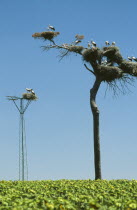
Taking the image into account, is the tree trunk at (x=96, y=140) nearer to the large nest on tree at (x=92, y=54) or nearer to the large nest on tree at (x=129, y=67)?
the large nest on tree at (x=92, y=54)

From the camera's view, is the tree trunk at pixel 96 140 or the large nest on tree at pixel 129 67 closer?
the tree trunk at pixel 96 140

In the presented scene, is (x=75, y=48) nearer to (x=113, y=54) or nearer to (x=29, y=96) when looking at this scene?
(x=113, y=54)

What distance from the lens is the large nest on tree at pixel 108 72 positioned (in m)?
21.5

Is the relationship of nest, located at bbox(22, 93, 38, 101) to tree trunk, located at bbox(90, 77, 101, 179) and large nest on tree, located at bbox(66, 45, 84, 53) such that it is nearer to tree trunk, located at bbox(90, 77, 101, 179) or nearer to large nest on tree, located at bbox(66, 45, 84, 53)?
large nest on tree, located at bbox(66, 45, 84, 53)

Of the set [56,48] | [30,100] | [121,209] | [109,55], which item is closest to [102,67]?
[109,55]

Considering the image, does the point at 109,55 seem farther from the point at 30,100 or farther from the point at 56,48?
the point at 30,100

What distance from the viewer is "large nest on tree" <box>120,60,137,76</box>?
22.3 m

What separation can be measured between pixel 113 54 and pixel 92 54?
1.43 m

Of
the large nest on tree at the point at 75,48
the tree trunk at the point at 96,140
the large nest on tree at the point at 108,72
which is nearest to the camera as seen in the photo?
the tree trunk at the point at 96,140

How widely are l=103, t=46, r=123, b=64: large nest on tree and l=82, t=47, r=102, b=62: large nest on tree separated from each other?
0.47m

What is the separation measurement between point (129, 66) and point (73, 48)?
337 centimetres

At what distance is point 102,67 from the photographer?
21562 mm

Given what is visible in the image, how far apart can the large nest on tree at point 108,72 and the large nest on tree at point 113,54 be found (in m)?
0.96

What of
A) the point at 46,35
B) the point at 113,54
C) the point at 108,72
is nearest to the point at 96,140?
the point at 108,72
